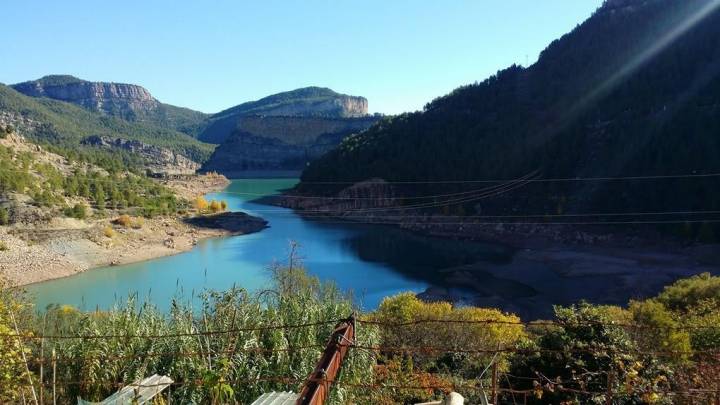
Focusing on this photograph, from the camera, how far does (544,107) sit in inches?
2073

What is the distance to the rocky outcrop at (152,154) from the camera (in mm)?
84750

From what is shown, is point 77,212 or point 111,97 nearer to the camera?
point 77,212

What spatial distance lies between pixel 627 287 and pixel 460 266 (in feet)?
29.4

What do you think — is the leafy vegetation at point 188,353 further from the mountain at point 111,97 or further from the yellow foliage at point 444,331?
the mountain at point 111,97

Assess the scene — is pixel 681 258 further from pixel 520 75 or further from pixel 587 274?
pixel 520 75

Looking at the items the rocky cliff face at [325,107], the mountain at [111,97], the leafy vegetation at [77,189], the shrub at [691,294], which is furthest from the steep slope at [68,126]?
the shrub at [691,294]

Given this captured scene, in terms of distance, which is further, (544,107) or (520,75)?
A: (520,75)

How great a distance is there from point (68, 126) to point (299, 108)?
70.2 meters

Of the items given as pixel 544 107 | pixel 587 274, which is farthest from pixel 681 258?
pixel 544 107

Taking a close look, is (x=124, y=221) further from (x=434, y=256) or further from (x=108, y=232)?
(x=434, y=256)

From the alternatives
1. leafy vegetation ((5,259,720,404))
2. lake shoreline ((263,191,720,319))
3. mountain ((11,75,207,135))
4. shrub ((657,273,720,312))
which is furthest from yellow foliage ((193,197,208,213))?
mountain ((11,75,207,135))

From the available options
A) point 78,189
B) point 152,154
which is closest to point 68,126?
point 152,154

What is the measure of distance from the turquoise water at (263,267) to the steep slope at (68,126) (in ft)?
140

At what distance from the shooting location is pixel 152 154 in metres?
89.9
